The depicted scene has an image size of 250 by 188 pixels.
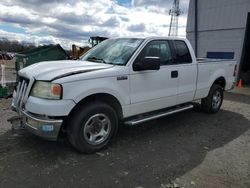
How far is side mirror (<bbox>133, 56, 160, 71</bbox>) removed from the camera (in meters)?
4.47

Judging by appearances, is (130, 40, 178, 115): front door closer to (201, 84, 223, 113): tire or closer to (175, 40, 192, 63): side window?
(175, 40, 192, 63): side window

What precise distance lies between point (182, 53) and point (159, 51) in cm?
76

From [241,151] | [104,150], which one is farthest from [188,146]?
[104,150]

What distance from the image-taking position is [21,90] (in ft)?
14.0

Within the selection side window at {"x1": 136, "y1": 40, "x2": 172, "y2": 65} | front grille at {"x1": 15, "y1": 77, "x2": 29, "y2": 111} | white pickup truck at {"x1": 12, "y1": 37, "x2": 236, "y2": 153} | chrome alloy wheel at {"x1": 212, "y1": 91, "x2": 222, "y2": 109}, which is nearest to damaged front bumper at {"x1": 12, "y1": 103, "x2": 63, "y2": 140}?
white pickup truck at {"x1": 12, "y1": 37, "x2": 236, "y2": 153}

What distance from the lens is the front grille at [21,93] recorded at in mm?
4103

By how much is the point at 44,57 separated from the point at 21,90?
18.2 feet

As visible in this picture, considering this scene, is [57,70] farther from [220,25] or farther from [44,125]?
[220,25]

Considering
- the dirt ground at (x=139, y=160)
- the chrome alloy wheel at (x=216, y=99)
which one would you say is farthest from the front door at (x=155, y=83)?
the chrome alloy wheel at (x=216, y=99)

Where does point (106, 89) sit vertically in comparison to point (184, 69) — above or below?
below

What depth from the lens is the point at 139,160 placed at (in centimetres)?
410

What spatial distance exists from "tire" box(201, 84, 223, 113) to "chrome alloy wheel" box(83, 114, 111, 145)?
3523 millimetres

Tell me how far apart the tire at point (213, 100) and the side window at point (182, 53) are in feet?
4.87

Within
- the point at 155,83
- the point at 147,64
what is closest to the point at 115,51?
the point at 147,64
